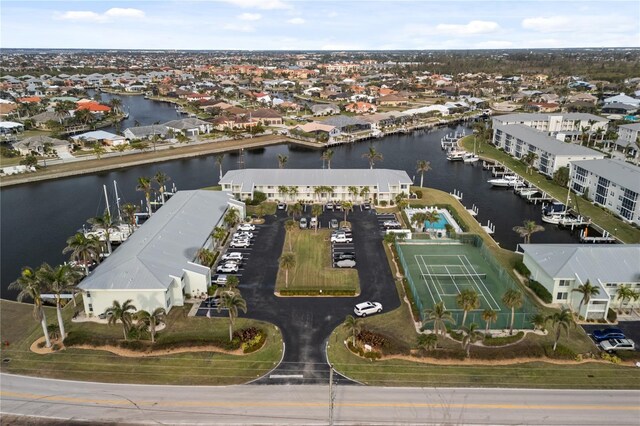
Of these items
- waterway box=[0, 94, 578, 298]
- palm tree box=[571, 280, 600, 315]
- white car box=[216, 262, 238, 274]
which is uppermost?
palm tree box=[571, 280, 600, 315]

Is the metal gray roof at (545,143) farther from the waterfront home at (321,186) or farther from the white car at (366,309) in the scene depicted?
the white car at (366,309)

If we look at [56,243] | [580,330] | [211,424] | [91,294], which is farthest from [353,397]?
[56,243]

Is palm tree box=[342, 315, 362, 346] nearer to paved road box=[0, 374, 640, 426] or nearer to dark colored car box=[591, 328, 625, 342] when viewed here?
paved road box=[0, 374, 640, 426]

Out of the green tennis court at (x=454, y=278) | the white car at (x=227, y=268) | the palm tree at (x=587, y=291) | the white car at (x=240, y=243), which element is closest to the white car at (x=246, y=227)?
the white car at (x=240, y=243)

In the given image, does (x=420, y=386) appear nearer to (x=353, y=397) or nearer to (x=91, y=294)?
(x=353, y=397)

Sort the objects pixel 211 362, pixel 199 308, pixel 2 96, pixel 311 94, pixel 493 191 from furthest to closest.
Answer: pixel 311 94 < pixel 2 96 < pixel 493 191 < pixel 199 308 < pixel 211 362

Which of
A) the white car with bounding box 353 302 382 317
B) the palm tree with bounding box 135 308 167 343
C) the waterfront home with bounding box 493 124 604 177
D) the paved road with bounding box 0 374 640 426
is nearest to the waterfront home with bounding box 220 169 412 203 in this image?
the white car with bounding box 353 302 382 317

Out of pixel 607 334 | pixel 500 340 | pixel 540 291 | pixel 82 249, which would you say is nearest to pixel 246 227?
pixel 82 249
